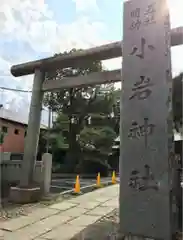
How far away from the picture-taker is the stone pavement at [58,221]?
16.2 feet

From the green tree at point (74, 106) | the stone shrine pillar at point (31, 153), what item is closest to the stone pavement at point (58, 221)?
the stone shrine pillar at point (31, 153)

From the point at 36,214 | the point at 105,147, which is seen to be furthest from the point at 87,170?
the point at 36,214

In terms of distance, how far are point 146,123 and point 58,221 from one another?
3.50 meters

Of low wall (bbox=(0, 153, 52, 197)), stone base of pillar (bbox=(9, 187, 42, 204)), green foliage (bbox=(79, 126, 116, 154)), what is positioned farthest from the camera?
green foliage (bbox=(79, 126, 116, 154))

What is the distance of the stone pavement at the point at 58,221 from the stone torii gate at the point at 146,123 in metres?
1.86

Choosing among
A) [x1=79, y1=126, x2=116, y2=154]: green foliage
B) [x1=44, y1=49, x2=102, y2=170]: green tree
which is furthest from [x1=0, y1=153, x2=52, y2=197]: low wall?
[x1=44, y1=49, x2=102, y2=170]: green tree

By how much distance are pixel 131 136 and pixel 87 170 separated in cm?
2041

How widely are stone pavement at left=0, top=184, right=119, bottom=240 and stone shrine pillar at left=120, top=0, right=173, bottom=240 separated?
72.4 inches

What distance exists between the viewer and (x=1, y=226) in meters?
5.46

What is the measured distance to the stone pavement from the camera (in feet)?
16.2

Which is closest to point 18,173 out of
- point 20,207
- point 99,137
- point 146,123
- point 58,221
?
point 20,207

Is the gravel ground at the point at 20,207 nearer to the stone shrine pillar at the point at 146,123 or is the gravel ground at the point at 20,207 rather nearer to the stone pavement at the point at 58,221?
the stone pavement at the point at 58,221

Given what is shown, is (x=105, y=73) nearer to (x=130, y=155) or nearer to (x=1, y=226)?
(x=130, y=155)

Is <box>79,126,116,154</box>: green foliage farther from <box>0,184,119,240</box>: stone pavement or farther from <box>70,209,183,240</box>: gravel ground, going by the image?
<box>70,209,183,240</box>: gravel ground
